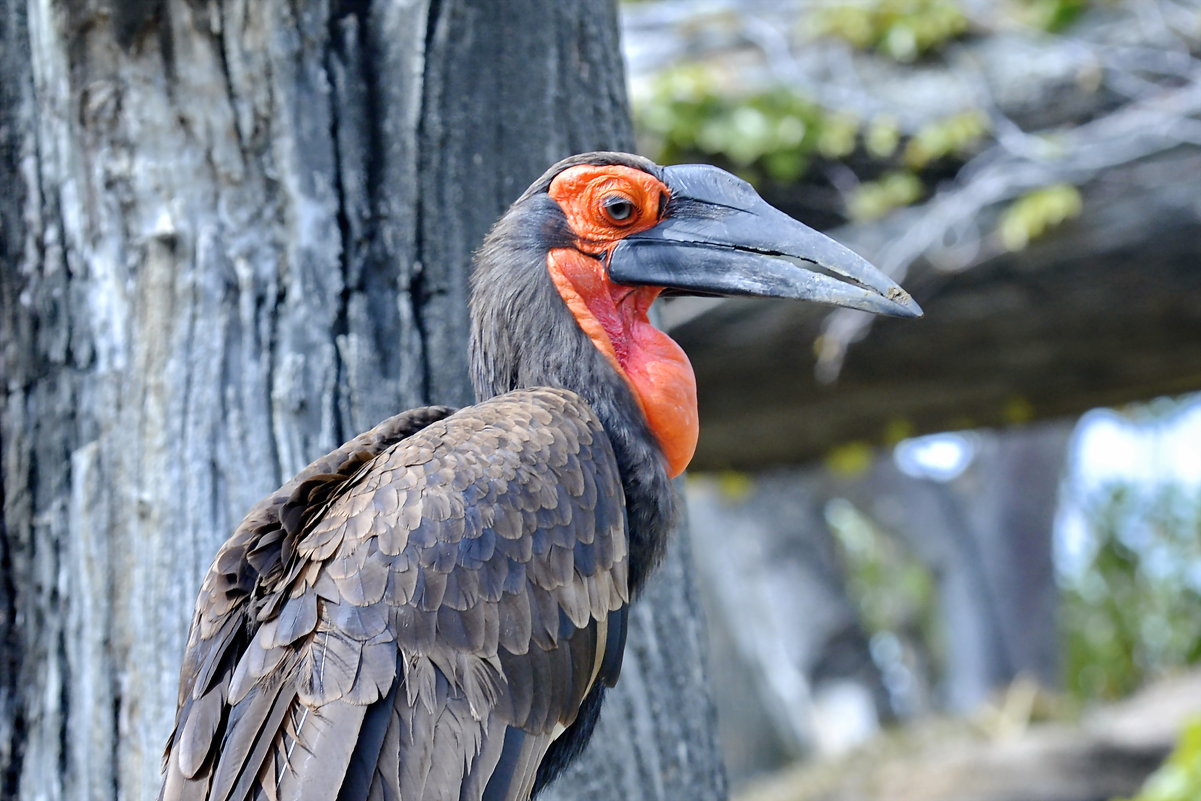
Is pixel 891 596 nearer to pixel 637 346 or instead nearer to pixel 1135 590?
pixel 1135 590

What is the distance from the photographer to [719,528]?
13.6 meters

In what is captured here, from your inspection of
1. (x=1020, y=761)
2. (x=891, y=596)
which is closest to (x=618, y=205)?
(x=1020, y=761)

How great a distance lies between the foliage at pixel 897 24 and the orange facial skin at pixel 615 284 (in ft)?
11.7

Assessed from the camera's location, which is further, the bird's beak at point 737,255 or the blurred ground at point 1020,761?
the blurred ground at point 1020,761

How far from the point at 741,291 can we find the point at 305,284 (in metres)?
0.94

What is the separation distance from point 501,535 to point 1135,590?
1365 cm

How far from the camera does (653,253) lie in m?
2.64

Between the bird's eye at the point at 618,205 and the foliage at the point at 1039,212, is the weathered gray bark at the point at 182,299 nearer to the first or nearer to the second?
the bird's eye at the point at 618,205

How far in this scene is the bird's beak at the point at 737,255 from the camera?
250 centimetres

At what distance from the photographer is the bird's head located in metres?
2.56

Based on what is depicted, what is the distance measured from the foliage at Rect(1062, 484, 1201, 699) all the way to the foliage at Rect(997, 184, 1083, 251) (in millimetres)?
9314

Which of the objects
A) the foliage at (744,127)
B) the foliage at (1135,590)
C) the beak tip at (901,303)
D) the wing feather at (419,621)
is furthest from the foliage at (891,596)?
the wing feather at (419,621)

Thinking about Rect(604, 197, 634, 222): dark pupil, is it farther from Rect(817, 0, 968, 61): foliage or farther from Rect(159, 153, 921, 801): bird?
Rect(817, 0, 968, 61): foliage

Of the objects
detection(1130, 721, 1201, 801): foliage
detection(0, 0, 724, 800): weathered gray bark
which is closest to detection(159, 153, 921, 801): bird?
detection(0, 0, 724, 800): weathered gray bark
